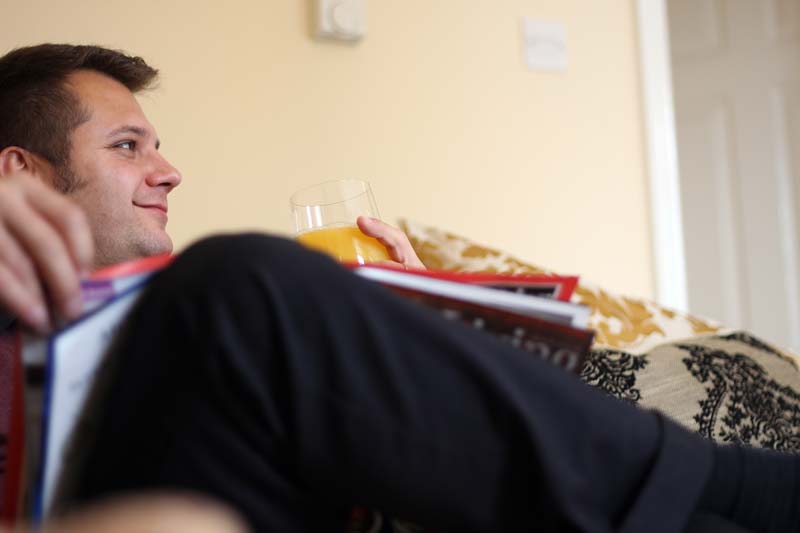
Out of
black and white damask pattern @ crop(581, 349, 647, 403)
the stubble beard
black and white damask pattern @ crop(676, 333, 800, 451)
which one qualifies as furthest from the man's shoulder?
black and white damask pattern @ crop(676, 333, 800, 451)

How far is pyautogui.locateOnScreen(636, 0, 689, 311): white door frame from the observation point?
2166 mm

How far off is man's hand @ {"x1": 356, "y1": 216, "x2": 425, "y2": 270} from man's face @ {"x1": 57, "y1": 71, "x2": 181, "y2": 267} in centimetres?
45

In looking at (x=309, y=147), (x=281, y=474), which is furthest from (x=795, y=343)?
(x=281, y=474)

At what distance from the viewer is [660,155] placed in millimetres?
2182

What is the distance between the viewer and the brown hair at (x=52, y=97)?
1329 mm

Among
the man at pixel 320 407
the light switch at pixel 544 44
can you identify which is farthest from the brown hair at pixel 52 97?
the light switch at pixel 544 44

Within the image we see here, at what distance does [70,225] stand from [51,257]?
24 millimetres

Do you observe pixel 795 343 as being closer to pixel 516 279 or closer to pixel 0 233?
pixel 516 279

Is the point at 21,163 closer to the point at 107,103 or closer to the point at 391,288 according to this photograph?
the point at 107,103

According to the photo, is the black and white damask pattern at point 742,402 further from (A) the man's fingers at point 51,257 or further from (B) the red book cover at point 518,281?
(A) the man's fingers at point 51,257

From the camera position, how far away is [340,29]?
1630 mm

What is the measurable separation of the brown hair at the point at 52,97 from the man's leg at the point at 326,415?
2.86 ft

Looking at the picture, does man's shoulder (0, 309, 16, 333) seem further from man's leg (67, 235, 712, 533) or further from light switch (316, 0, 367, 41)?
light switch (316, 0, 367, 41)

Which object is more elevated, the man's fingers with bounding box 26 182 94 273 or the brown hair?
the brown hair
